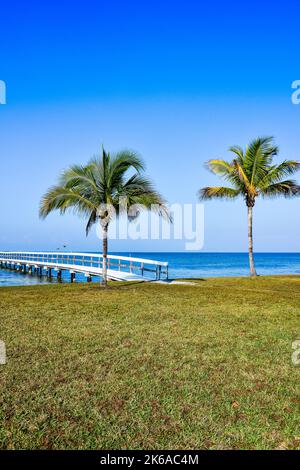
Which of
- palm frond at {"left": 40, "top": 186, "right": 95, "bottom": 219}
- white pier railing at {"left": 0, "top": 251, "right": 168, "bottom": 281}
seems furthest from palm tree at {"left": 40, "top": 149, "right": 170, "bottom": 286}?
white pier railing at {"left": 0, "top": 251, "right": 168, "bottom": 281}

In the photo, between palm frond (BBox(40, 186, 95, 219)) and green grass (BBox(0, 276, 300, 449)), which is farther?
palm frond (BBox(40, 186, 95, 219))

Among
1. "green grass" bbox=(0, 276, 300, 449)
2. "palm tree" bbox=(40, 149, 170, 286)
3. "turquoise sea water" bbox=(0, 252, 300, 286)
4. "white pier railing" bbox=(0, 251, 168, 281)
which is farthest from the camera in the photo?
"turquoise sea water" bbox=(0, 252, 300, 286)

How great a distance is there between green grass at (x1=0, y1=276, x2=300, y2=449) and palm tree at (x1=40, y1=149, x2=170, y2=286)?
6.07 m

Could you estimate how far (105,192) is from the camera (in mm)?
13680

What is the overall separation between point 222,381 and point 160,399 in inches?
37.0

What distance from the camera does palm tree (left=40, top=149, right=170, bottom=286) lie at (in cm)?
1359

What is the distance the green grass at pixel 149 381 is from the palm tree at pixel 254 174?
43.0 ft

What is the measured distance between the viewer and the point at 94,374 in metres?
4.51

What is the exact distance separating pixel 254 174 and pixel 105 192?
35.0ft

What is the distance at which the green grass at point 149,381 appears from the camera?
3.08 meters

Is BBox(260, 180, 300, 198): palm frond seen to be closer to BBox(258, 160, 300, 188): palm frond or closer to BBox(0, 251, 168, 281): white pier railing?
BBox(258, 160, 300, 188): palm frond

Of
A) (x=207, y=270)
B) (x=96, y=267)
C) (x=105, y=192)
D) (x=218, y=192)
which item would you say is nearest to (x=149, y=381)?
(x=105, y=192)
